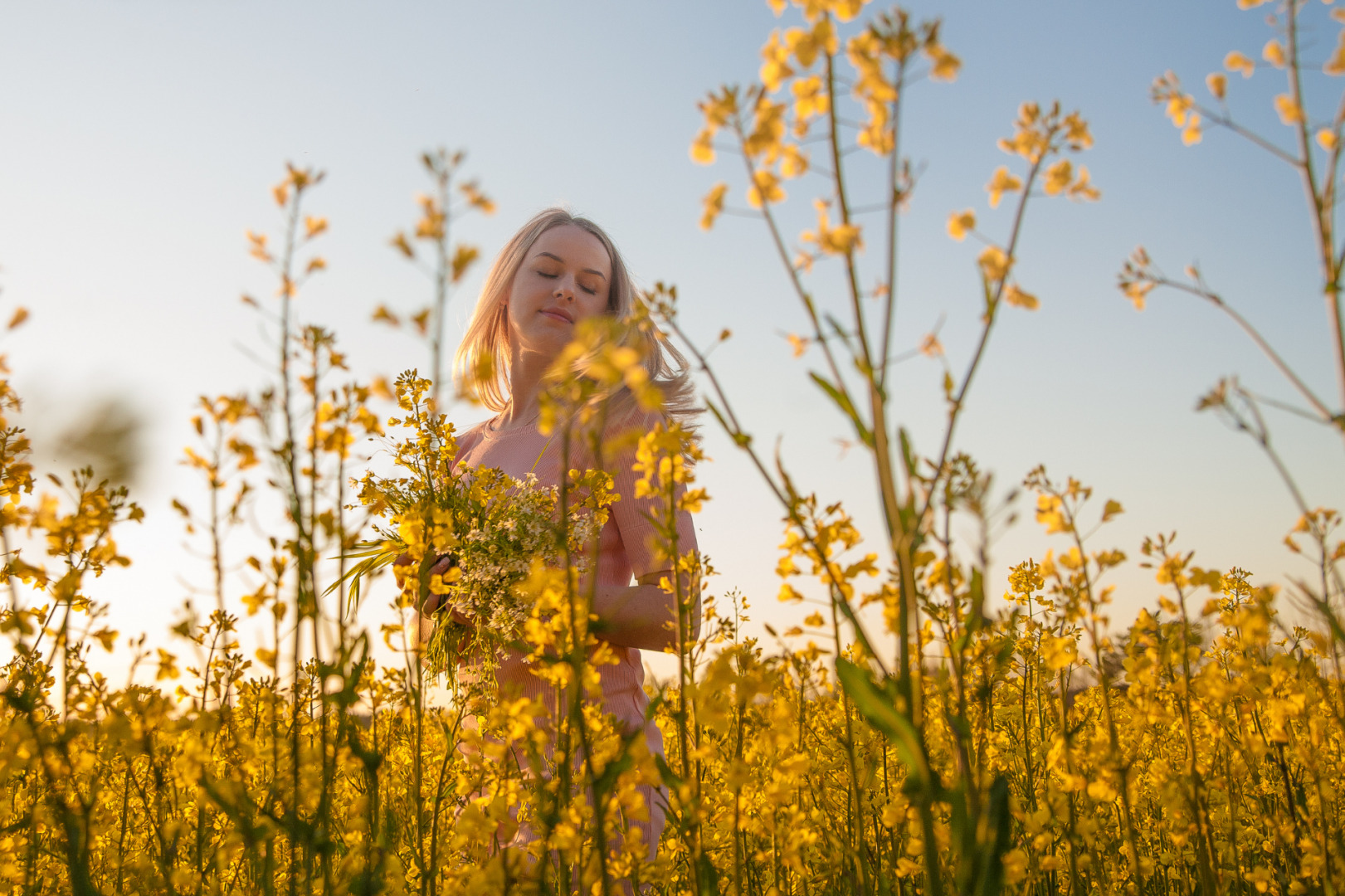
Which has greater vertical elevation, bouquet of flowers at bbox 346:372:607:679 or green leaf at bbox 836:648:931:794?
bouquet of flowers at bbox 346:372:607:679

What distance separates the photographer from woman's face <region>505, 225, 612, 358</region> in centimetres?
365

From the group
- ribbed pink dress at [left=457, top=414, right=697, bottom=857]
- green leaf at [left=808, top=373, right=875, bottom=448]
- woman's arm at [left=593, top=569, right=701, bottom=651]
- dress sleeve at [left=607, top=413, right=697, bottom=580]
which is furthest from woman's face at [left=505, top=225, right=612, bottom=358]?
green leaf at [left=808, top=373, right=875, bottom=448]

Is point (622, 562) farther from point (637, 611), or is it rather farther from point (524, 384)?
point (524, 384)

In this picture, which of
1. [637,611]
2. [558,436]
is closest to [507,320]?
[558,436]

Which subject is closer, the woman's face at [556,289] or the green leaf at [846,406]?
the green leaf at [846,406]

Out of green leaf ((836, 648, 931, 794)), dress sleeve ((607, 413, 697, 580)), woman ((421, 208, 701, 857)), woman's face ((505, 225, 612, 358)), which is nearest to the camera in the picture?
green leaf ((836, 648, 931, 794))

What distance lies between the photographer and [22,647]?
4.72 ft

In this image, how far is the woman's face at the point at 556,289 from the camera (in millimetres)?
3654

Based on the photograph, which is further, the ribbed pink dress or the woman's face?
the woman's face

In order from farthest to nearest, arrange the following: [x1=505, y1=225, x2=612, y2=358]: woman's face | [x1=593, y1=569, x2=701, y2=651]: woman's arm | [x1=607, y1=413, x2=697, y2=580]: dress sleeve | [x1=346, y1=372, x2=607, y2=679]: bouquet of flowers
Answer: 1. [x1=505, y1=225, x2=612, y2=358]: woman's face
2. [x1=607, y1=413, x2=697, y2=580]: dress sleeve
3. [x1=593, y1=569, x2=701, y2=651]: woman's arm
4. [x1=346, y1=372, x2=607, y2=679]: bouquet of flowers

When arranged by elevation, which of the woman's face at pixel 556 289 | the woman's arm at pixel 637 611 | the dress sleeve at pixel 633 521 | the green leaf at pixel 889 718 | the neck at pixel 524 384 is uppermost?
the woman's face at pixel 556 289

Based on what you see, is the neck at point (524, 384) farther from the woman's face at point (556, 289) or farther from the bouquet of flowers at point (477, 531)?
the bouquet of flowers at point (477, 531)

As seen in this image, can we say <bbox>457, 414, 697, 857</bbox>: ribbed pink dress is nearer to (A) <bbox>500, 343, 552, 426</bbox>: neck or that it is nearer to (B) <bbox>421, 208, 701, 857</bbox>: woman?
(B) <bbox>421, 208, 701, 857</bbox>: woman

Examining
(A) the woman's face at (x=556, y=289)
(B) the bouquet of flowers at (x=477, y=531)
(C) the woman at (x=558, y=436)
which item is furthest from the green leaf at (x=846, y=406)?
(A) the woman's face at (x=556, y=289)
